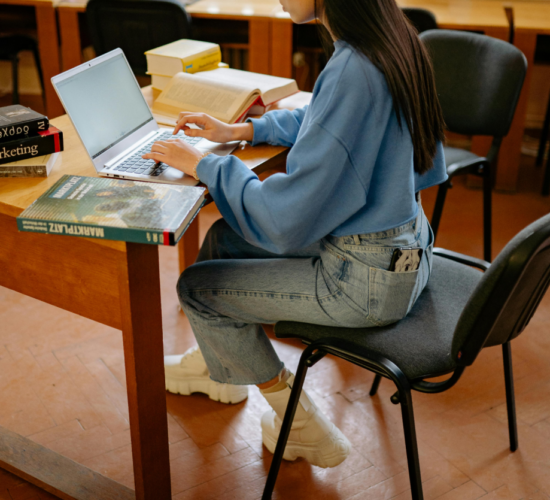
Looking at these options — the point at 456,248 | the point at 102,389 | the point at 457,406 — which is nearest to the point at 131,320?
the point at 102,389

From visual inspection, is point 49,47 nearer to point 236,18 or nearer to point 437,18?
point 236,18

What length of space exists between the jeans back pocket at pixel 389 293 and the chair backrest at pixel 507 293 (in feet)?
0.53

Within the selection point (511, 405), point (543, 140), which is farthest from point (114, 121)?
point (543, 140)

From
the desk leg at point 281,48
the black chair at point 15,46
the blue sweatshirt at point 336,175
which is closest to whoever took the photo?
the blue sweatshirt at point 336,175

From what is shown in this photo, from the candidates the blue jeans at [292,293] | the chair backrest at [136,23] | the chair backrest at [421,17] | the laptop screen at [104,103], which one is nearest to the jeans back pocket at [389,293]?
the blue jeans at [292,293]

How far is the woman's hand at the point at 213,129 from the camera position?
52.6 inches

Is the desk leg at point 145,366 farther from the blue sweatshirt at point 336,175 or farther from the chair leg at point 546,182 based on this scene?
the chair leg at point 546,182

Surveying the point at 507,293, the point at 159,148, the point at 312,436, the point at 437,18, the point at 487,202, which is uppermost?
the point at 437,18

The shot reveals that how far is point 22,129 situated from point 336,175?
2.01ft

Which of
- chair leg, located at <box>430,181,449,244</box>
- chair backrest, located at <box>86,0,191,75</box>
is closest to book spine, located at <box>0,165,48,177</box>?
chair leg, located at <box>430,181,449,244</box>

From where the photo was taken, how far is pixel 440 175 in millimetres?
1196

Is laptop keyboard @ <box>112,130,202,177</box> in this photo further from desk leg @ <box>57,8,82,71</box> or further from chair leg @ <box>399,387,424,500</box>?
desk leg @ <box>57,8,82,71</box>

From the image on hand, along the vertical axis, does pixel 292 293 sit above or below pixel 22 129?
below

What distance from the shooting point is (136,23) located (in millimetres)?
2855
